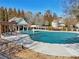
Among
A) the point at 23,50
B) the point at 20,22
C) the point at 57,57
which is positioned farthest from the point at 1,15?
the point at 57,57

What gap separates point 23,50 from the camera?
13289 millimetres

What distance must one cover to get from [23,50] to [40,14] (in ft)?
160

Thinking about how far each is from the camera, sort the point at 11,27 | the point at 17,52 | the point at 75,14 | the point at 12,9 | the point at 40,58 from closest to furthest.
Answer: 1. the point at 75,14
2. the point at 40,58
3. the point at 17,52
4. the point at 11,27
5. the point at 12,9

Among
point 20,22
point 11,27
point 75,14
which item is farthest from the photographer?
point 20,22

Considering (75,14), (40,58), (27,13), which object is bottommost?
(40,58)

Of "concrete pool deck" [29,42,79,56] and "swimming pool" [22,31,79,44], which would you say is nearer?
"concrete pool deck" [29,42,79,56]

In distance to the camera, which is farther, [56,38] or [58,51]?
[56,38]

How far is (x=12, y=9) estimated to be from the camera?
6112cm

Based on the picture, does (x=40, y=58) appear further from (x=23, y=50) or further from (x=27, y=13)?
(x=27, y=13)

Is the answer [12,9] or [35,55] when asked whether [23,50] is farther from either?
[12,9]

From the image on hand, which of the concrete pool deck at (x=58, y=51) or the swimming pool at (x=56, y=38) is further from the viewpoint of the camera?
the swimming pool at (x=56, y=38)

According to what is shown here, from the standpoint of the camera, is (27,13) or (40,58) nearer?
(40,58)

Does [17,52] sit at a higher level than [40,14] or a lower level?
lower

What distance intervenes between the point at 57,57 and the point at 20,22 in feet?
99.5
